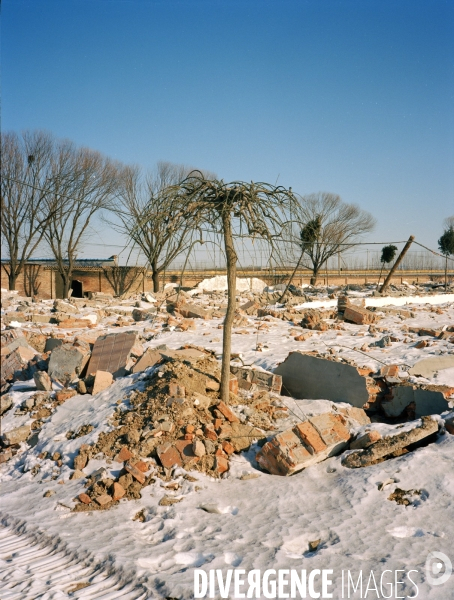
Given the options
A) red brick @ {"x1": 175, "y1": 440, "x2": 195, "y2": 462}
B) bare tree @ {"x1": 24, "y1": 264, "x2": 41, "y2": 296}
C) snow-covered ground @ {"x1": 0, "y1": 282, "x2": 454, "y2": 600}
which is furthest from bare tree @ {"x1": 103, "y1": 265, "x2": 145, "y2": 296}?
red brick @ {"x1": 175, "y1": 440, "x2": 195, "y2": 462}

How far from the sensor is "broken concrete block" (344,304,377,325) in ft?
41.3

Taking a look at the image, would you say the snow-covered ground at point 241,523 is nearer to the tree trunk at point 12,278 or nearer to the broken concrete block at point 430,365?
the broken concrete block at point 430,365

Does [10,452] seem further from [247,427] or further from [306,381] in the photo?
[306,381]

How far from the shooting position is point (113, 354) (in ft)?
25.7

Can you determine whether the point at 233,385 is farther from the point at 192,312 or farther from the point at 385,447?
the point at 192,312

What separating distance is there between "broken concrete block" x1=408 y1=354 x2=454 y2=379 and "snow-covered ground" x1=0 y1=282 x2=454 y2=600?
2243 mm

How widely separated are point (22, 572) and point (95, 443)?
199cm

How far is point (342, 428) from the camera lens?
5551mm

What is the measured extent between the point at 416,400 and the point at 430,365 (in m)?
1.58

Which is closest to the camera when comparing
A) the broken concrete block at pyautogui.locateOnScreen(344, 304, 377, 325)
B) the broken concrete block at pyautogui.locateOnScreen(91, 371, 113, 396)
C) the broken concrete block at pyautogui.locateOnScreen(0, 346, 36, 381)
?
the broken concrete block at pyautogui.locateOnScreen(91, 371, 113, 396)

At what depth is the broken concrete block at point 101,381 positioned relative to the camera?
6926 millimetres

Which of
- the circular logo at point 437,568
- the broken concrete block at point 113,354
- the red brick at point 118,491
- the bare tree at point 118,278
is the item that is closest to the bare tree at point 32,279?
the bare tree at point 118,278

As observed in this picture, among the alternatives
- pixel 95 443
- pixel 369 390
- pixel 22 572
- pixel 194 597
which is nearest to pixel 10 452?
pixel 95 443

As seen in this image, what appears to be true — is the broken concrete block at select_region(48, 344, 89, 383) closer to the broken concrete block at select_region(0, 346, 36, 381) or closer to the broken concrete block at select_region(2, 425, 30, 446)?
the broken concrete block at select_region(0, 346, 36, 381)
